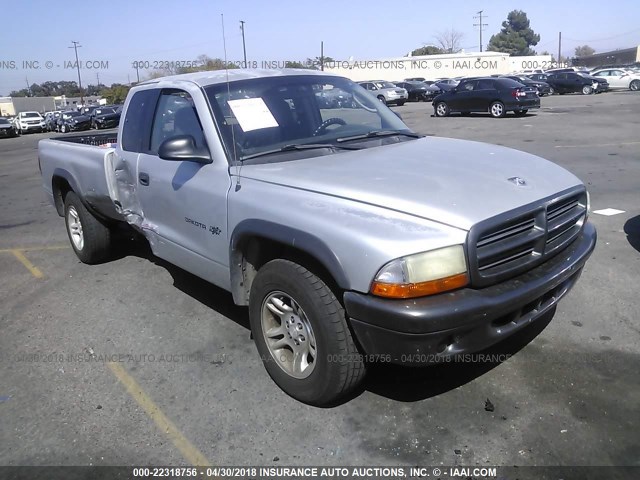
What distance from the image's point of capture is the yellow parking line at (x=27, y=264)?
5.89m

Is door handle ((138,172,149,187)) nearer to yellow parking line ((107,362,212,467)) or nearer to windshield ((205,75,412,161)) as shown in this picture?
windshield ((205,75,412,161))

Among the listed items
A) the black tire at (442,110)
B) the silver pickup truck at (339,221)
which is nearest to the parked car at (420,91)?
the black tire at (442,110)

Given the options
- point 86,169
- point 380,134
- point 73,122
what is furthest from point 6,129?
point 380,134

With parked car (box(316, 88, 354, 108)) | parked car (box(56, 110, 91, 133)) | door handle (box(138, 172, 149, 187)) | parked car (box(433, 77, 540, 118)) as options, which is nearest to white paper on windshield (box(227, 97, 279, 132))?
parked car (box(316, 88, 354, 108))

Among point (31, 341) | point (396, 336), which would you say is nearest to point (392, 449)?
point (396, 336)

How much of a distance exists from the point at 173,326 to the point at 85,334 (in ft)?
2.29

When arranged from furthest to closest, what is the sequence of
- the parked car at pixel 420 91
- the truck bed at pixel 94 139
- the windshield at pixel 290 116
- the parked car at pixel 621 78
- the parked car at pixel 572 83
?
the parked car at pixel 420 91
the parked car at pixel 621 78
the parked car at pixel 572 83
the truck bed at pixel 94 139
the windshield at pixel 290 116

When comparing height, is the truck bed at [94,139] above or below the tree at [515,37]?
below

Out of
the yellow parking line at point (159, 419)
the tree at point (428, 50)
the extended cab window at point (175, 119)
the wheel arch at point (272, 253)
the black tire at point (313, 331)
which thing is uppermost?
the tree at point (428, 50)

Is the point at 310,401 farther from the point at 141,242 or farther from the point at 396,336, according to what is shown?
the point at 141,242

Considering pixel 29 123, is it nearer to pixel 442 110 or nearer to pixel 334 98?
pixel 442 110

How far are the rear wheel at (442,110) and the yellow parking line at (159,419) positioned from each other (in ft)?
72.1

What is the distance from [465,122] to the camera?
20.5 meters

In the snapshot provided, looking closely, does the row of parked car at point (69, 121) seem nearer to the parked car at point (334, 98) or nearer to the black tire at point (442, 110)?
the black tire at point (442, 110)
